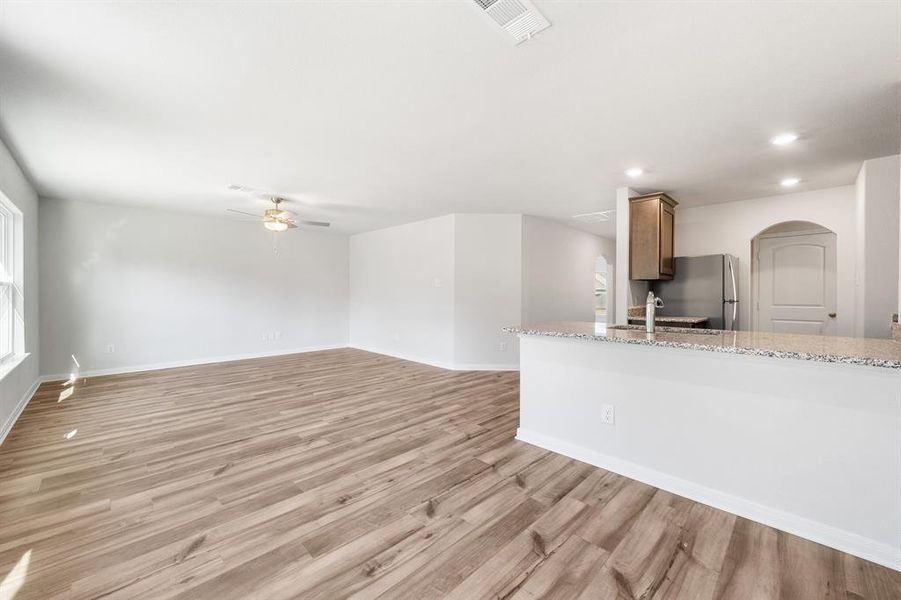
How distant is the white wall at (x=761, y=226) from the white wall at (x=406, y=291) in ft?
11.1

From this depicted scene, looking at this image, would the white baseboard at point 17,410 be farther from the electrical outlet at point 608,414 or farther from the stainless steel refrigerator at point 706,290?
the stainless steel refrigerator at point 706,290

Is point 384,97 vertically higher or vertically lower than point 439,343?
higher

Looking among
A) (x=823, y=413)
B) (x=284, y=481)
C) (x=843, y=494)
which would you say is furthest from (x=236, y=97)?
(x=843, y=494)

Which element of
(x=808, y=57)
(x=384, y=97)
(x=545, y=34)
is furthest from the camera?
(x=384, y=97)

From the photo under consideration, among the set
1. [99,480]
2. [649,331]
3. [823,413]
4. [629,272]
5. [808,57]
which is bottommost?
[99,480]

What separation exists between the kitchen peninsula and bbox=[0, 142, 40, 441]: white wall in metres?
4.79

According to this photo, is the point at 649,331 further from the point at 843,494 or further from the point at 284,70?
the point at 284,70

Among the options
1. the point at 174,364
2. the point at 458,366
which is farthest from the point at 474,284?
the point at 174,364

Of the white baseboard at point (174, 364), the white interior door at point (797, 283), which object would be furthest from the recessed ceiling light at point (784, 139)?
the white baseboard at point (174, 364)

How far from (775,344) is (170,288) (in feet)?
24.7

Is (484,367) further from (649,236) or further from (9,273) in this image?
(9,273)

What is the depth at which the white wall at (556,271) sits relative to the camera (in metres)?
6.11

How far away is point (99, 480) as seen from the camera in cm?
249

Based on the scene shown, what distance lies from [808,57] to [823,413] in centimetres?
185
